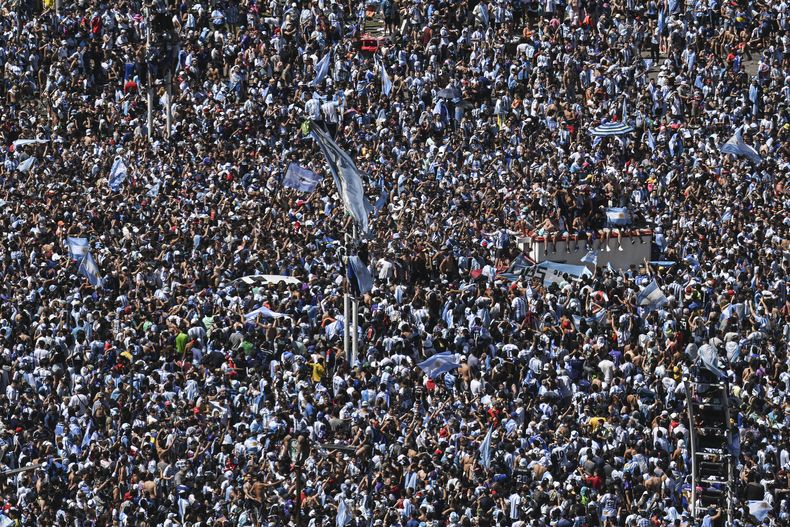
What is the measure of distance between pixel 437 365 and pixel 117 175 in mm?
12884

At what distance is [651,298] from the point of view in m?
43.5

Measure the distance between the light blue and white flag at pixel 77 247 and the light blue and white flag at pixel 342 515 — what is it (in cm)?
1194

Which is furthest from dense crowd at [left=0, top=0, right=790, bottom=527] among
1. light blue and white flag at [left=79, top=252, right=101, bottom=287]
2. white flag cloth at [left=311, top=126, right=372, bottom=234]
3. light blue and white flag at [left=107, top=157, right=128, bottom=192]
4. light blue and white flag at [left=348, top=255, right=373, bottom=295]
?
white flag cloth at [left=311, top=126, right=372, bottom=234]

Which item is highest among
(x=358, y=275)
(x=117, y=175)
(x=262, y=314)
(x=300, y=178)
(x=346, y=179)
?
(x=346, y=179)

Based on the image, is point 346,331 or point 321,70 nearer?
point 346,331

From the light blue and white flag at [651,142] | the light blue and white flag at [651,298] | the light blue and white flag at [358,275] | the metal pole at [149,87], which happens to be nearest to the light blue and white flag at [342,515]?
the light blue and white flag at [358,275]

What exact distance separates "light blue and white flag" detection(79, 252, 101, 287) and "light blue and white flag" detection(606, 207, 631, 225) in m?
10.1

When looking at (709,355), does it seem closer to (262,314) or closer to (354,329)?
(354,329)

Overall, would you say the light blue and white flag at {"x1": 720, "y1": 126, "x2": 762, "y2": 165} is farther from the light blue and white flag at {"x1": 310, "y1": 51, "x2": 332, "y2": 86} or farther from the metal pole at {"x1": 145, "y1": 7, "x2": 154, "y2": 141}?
the metal pole at {"x1": 145, "y1": 7, "x2": 154, "y2": 141}

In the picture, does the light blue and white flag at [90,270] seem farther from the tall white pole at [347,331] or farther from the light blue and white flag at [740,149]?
the light blue and white flag at [740,149]

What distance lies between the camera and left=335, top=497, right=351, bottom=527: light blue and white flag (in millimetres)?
35656

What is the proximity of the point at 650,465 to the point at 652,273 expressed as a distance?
8.50 metres

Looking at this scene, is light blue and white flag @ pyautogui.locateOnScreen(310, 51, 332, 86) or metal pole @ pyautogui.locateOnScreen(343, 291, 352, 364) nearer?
metal pole @ pyautogui.locateOnScreen(343, 291, 352, 364)

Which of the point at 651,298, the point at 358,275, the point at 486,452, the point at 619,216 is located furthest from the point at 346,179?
the point at 486,452
